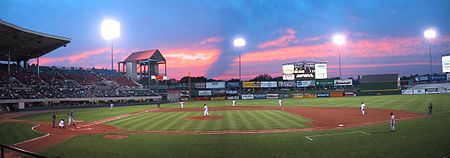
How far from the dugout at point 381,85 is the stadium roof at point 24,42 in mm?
71662

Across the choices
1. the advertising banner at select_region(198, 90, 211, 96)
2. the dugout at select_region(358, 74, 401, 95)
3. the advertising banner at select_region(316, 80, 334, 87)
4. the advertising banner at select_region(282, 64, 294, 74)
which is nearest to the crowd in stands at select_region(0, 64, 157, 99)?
the advertising banner at select_region(198, 90, 211, 96)

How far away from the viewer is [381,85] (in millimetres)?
81875

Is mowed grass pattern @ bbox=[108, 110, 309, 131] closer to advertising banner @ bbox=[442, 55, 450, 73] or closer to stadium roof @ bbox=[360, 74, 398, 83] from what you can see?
stadium roof @ bbox=[360, 74, 398, 83]

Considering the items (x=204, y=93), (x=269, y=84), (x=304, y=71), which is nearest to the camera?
(x=304, y=71)

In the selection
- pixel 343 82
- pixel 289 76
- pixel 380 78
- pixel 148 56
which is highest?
pixel 148 56

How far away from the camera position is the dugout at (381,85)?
81375 millimetres

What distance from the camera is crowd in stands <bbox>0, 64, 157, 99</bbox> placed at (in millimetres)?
52075

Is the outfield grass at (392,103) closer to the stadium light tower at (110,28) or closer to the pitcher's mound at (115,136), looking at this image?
the stadium light tower at (110,28)

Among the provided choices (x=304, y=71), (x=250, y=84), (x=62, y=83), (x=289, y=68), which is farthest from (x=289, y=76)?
(x=62, y=83)

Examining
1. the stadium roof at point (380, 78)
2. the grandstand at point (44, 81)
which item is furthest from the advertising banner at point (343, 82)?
the grandstand at point (44, 81)

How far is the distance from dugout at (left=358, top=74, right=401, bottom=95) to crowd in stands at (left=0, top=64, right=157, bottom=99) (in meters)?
56.0

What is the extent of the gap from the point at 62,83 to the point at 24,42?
1574cm

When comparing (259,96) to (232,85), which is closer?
(259,96)

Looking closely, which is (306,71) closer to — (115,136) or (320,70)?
(320,70)
